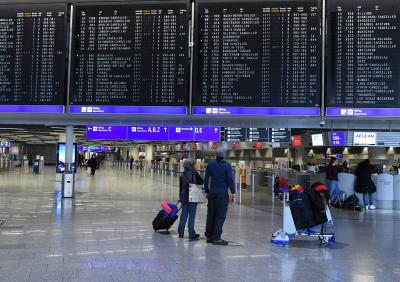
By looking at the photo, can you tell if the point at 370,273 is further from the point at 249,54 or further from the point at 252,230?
the point at 249,54

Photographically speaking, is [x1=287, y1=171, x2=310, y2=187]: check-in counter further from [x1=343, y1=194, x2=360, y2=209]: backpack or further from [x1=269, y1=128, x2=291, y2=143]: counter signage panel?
[x1=269, y1=128, x2=291, y2=143]: counter signage panel

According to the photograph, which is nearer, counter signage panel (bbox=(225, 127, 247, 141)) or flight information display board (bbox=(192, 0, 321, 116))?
flight information display board (bbox=(192, 0, 321, 116))

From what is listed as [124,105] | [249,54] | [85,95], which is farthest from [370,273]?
[85,95]

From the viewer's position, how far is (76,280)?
521cm

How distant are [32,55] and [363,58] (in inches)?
307

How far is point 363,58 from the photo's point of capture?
417 inches

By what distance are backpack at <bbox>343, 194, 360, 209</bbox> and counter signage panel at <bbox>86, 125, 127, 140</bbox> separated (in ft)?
22.9

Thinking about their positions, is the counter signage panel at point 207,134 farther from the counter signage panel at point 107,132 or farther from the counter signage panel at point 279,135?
the counter signage panel at point 107,132

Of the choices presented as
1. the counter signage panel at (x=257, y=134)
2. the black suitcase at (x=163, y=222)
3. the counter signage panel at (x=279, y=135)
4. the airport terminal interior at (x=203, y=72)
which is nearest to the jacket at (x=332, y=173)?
the airport terminal interior at (x=203, y=72)

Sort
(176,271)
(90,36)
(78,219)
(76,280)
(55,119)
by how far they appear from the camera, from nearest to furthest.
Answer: (76,280)
(176,271)
(78,219)
(90,36)
(55,119)

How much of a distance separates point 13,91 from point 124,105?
2.79 m

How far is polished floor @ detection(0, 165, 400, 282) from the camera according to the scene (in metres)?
5.61

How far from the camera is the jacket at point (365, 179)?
13.8 metres

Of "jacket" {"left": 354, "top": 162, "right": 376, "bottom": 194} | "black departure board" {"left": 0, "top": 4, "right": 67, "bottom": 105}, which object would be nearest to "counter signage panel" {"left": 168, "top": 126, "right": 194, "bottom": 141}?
"black departure board" {"left": 0, "top": 4, "right": 67, "bottom": 105}
